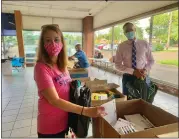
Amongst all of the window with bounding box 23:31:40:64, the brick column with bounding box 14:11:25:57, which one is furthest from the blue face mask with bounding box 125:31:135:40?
the window with bounding box 23:31:40:64

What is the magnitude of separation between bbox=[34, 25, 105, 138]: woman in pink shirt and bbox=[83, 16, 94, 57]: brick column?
28.2 ft

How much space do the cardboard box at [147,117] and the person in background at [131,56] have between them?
0.66 m

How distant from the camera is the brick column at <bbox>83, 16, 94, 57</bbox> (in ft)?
31.0

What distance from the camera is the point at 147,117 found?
3.75ft

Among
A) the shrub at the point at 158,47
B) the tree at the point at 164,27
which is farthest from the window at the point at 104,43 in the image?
the shrub at the point at 158,47

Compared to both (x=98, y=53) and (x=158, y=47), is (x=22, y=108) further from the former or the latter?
(x=98, y=53)

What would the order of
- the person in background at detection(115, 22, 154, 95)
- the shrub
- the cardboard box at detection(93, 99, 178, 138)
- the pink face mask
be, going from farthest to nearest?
the shrub, the person in background at detection(115, 22, 154, 95), the pink face mask, the cardboard box at detection(93, 99, 178, 138)

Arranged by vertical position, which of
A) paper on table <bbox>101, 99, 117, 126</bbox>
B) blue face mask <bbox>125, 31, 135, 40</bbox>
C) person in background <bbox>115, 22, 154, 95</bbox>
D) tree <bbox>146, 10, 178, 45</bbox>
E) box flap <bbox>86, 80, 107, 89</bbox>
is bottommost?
box flap <bbox>86, 80, 107, 89</bbox>

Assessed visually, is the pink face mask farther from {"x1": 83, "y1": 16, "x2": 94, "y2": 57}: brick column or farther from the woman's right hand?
{"x1": 83, "y1": 16, "x2": 94, "y2": 57}: brick column

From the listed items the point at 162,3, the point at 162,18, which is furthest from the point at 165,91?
the point at 162,3

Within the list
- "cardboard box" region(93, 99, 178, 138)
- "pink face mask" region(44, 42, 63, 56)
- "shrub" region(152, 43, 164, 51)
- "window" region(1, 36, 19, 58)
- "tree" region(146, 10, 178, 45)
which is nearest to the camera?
"cardboard box" region(93, 99, 178, 138)

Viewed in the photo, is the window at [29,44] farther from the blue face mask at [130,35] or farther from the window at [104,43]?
the blue face mask at [130,35]

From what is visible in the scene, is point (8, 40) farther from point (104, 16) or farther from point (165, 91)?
point (165, 91)

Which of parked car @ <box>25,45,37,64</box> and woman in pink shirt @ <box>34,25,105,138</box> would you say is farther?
parked car @ <box>25,45,37,64</box>
